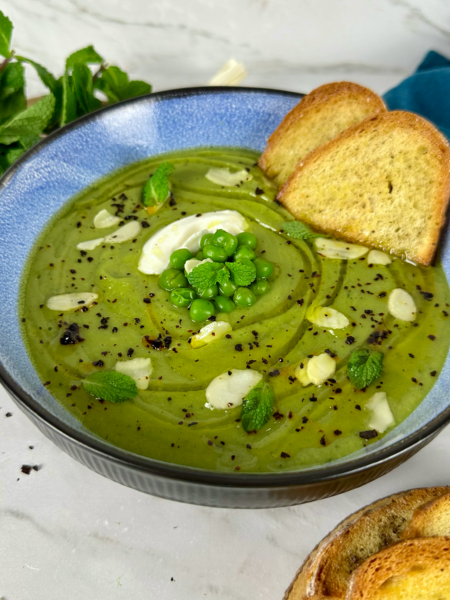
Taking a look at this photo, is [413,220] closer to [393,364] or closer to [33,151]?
[393,364]

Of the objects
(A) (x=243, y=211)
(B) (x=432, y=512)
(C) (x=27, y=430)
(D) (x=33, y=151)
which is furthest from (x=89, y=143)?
(B) (x=432, y=512)

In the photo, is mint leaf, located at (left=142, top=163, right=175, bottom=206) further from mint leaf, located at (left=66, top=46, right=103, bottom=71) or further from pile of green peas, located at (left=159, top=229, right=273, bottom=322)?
mint leaf, located at (left=66, top=46, right=103, bottom=71)

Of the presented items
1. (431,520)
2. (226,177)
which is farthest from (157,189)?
(431,520)

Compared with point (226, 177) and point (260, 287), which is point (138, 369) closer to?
point (260, 287)

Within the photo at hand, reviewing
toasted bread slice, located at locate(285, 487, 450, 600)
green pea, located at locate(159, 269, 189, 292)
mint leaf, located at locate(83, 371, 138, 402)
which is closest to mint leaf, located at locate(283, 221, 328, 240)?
green pea, located at locate(159, 269, 189, 292)

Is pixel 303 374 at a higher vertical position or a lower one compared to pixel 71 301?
higher

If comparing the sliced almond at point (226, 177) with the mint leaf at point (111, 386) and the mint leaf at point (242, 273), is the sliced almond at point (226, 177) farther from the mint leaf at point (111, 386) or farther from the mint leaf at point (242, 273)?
the mint leaf at point (111, 386)

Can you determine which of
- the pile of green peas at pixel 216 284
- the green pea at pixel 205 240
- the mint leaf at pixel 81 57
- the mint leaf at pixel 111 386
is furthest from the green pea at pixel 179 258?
the mint leaf at pixel 81 57
